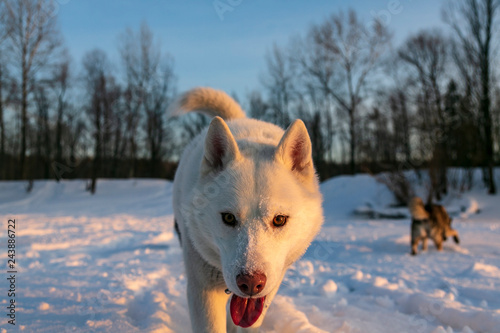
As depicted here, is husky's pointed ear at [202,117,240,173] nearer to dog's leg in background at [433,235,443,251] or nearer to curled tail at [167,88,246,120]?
curled tail at [167,88,246,120]

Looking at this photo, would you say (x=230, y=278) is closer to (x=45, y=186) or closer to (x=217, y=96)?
(x=217, y=96)

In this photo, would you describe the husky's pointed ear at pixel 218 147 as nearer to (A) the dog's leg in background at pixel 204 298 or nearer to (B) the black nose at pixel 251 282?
(A) the dog's leg in background at pixel 204 298

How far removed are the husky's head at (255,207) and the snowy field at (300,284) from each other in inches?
41.2

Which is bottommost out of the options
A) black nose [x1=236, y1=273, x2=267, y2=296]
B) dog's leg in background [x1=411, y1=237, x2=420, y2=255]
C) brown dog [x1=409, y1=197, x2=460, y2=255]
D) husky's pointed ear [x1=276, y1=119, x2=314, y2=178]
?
dog's leg in background [x1=411, y1=237, x2=420, y2=255]

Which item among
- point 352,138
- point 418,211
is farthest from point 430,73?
point 418,211

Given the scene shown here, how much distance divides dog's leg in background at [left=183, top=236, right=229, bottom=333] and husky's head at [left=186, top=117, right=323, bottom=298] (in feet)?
0.42

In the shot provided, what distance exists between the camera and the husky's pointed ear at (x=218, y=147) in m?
1.92

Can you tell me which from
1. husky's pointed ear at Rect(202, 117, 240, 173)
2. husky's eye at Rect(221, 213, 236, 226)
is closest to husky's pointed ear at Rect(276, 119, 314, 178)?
husky's pointed ear at Rect(202, 117, 240, 173)

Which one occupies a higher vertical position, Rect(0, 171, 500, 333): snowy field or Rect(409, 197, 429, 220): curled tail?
Rect(409, 197, 429, 220): curled tail

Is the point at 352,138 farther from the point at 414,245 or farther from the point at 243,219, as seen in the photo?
the point at 243,219

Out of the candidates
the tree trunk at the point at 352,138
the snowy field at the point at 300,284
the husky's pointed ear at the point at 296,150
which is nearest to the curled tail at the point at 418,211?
the snowy field at the point at 300,284

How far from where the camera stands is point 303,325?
252cm

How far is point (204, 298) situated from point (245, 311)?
329mm

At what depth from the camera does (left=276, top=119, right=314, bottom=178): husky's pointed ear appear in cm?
196
